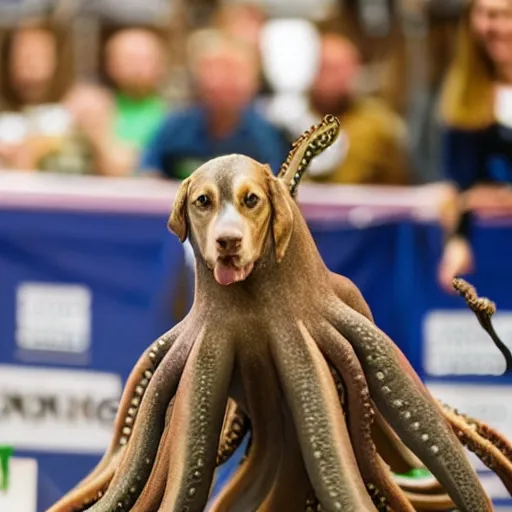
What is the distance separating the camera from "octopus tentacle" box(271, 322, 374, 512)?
1.61m

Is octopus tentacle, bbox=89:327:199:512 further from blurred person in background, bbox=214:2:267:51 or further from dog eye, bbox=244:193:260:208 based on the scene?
blurred person in background, bbox=214:2:267:51

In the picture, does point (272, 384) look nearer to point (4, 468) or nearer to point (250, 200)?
point (250, 200)

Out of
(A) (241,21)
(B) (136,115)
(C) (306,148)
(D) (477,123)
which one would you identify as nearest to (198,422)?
(C) (306,148)

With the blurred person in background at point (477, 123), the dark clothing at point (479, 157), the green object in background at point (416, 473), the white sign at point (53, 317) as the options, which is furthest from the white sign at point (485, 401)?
the green object in background at point (416, 473)

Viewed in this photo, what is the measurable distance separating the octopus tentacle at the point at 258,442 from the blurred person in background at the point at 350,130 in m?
3.11

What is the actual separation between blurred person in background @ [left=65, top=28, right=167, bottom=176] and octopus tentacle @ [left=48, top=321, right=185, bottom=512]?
3.87m

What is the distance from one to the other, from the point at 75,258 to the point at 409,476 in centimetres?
209

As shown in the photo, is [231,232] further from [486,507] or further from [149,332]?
[149,332]

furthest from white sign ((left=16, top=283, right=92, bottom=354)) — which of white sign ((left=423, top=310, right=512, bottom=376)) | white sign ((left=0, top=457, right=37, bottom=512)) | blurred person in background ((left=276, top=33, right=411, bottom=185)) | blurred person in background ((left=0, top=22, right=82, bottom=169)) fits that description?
blurred person in background ((left=0, top=22, right=82, bottom=169))

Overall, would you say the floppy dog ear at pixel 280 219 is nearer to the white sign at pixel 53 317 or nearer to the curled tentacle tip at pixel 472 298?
the curled tentacle tip at pixel 472 298

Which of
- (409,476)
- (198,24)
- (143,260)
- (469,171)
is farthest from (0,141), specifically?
(409,476)

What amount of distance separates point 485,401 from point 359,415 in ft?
6.63

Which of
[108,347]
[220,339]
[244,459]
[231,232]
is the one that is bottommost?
[108,347]

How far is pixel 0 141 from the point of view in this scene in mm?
5480
